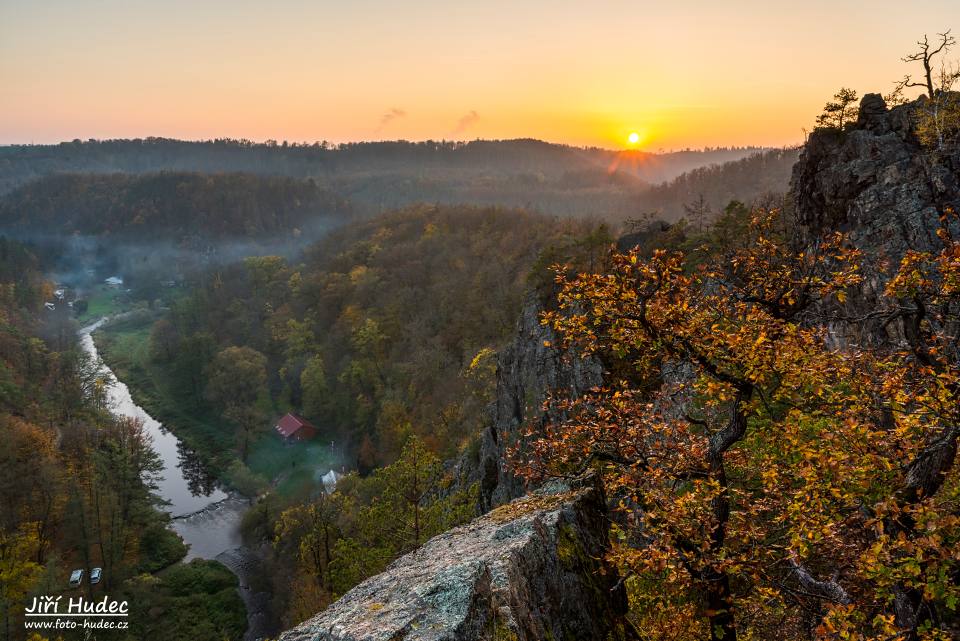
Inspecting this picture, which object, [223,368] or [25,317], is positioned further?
[25,317]

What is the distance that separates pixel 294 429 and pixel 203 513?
63.8 ft

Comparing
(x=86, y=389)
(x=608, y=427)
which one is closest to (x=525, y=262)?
(x=86, y=389)

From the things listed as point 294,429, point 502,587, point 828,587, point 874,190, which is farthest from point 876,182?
point 294,429

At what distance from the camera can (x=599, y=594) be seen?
862 centimetres

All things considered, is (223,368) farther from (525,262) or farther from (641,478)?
(641,478)

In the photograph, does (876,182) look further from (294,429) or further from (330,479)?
(294,429)

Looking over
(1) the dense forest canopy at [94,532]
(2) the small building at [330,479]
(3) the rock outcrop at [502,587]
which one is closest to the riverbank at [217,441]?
(2) the small building at [330,479]

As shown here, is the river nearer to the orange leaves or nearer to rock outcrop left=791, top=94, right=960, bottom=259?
the orange leaves

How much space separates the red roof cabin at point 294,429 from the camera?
88.1 meters

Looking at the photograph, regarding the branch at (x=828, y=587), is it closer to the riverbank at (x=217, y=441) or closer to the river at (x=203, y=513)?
the river at (x=203, y=513)

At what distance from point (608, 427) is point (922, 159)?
25077 mm

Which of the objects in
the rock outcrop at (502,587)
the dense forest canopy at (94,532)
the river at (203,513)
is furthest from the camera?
the river at (203,513)

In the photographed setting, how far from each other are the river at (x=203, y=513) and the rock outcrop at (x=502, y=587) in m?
49.9

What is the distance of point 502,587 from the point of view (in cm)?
676
